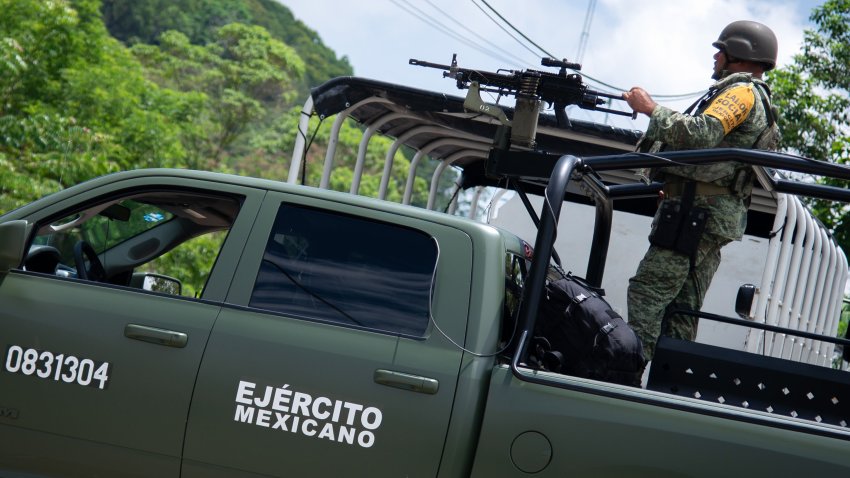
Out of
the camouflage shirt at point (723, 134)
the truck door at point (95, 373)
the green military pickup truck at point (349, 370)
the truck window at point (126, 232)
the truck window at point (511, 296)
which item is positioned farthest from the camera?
the camouflage shirt at point (723, 134)

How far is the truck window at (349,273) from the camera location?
3.36 m

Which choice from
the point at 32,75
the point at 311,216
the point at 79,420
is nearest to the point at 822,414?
the point at 311,216

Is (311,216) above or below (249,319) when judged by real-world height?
above

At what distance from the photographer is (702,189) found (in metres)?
4.50

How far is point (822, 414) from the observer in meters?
3.76

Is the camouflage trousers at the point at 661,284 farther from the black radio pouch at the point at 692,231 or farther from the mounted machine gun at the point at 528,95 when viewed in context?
the mounted machine gun at the point at 528,95

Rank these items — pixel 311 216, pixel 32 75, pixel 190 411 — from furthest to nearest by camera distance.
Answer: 1. pixel 32 75
2. pixel 311 216
3. pixel 190 411

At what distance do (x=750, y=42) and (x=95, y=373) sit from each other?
3341 mm

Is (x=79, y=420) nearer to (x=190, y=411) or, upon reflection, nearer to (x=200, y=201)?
(x=190, y=411)

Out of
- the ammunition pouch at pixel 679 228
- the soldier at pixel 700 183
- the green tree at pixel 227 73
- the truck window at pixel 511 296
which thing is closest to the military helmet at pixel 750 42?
the soldier at pixel 700 183

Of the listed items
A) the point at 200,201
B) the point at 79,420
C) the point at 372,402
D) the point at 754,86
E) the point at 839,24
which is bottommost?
the point at 79,420

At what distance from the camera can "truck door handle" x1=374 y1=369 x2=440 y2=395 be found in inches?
124

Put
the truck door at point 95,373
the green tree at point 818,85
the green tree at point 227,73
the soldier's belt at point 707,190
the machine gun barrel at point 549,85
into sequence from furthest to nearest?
1. the green tree at point 227,73
2. the green tree at point 818,85
3. the machine gun barrel at point 549,85
4. the soldier's belt at point 707,190
5. the truck door at point 95,373

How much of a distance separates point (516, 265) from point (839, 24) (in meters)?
14.7
